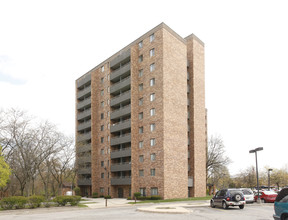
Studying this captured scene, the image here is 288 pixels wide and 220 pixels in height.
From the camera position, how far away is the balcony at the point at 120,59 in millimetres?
56084

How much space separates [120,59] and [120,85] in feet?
16.9

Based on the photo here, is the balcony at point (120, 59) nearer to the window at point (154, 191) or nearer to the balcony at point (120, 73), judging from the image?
the balcony at point (120, 73)

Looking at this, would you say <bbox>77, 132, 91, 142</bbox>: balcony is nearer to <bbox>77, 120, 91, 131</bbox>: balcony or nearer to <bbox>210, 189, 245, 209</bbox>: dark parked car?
<bbox>77, 120, 91, 131</bbox>: balcony

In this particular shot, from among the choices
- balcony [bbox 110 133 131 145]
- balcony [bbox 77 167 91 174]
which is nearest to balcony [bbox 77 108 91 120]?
balcony [bbox 77 167 91 174]

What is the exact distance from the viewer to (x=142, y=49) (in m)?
54.0

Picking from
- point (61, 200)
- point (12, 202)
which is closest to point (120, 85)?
point (61, 200)

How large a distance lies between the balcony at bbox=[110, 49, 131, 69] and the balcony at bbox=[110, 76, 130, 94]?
150 inches

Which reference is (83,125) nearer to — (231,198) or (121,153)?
(121,153)

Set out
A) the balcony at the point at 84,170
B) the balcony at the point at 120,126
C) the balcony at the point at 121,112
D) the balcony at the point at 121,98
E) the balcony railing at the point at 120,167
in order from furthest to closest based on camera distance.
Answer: the balcony at the point at 84,170, the balcony at the point at 121,98, the balcony at the point at 121,112, the balcony at the point at 120,126, the balcony railing at the point at 120,167

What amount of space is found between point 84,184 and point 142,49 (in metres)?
31.1

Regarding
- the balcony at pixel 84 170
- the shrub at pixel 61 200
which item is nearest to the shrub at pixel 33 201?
the shrub at pixel 61 200

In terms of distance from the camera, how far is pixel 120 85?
5700 centimetres

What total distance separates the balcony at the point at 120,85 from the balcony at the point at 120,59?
3.82 m

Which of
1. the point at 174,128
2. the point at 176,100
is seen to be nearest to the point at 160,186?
the point at 174,128
